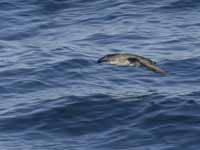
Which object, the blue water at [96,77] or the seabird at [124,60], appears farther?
the blue water at [96,77]

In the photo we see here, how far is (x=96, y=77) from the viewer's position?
27.3 metres

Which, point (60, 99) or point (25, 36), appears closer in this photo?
point (60, 99)

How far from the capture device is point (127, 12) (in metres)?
34.7

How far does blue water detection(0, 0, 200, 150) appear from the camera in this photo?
885 inches

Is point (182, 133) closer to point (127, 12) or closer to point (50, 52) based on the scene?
point (50, 52)

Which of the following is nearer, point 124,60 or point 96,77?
point 124,60

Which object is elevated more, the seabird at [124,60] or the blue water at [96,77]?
the seabird at [124,60]

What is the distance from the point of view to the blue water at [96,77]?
22484 mm

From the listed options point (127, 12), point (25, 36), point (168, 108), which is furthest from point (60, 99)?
point (127, 12)

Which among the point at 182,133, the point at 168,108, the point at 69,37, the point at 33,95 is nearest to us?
the point at 182,133

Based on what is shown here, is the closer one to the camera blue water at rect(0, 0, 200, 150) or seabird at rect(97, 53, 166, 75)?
seabird at rect(97, 53, 166, 75)

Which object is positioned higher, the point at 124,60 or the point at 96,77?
the point at 124,60

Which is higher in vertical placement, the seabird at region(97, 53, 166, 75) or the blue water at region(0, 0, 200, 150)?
the seabird at region(97, 53, 166, 75)

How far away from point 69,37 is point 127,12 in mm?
3696
